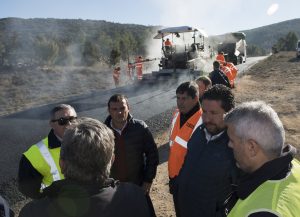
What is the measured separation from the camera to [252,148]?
1810mm

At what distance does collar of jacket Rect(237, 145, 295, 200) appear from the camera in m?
1.65

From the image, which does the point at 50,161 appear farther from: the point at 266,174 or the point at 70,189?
the point at 266,174

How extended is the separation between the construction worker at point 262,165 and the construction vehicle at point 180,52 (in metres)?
15.5

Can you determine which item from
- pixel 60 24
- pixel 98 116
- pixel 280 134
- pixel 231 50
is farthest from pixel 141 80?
pixel 60 24

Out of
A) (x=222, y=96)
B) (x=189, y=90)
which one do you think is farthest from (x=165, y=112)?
(x=222, y=96)

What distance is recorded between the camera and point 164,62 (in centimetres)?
1877

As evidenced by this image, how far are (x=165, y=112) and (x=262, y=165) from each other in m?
9.09

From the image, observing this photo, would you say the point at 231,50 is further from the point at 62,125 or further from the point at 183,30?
the point at 62,125

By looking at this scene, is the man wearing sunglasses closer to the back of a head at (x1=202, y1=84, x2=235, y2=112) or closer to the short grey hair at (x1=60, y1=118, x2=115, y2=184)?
→ the short grey hair at (x1=60, y1=118, x2=115, y2=184)

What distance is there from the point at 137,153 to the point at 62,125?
886 mm

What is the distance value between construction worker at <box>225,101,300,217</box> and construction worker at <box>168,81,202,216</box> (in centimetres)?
163

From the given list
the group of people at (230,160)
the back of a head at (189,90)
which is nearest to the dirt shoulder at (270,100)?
the group of people at (230,160)

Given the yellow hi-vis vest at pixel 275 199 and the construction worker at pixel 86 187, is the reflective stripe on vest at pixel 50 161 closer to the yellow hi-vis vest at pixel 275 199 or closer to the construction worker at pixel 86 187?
the construction worker at pixel 86 187

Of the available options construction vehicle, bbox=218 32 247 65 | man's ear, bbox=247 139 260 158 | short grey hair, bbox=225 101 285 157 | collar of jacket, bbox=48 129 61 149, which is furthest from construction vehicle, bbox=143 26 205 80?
man's ear, bbox=247 139 260 158
